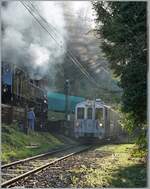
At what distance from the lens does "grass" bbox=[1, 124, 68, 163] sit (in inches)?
287

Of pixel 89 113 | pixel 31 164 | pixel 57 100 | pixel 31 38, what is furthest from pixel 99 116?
pixel 31 38

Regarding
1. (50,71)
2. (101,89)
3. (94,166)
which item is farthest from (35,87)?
(94,166)

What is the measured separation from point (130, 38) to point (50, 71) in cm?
125

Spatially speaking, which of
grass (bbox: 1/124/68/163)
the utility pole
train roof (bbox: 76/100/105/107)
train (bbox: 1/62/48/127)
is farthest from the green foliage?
grass (bbox: 1/124/68/163)

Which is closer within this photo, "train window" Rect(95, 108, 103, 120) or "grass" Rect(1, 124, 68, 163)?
"grass" Rect(1, 124, 68, 163)

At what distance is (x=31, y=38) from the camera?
6.75 metres

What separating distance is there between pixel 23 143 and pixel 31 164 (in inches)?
18.3

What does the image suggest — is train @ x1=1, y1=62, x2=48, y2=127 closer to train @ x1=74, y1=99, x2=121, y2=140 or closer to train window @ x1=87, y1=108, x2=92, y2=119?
train @ x1=74, y1=99, x2=121, y2=140

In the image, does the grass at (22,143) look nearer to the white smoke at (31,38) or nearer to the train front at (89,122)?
the train front at (89,122)

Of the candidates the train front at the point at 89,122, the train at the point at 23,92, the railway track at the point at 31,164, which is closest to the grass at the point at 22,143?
the railway track at the point at 31,164

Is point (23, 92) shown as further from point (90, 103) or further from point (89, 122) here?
point (89, 122)

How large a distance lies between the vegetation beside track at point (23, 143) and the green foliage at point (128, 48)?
1.28m

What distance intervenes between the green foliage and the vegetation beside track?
1.28 m

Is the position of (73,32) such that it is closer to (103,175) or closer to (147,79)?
(147,79)
